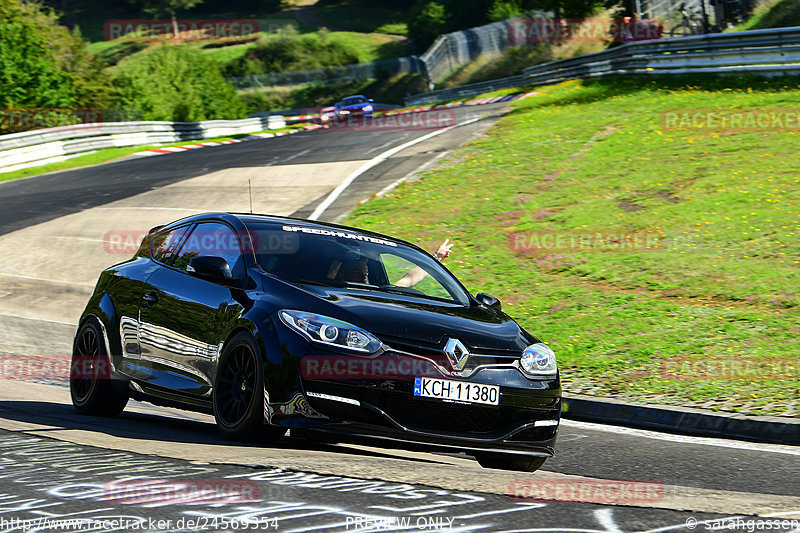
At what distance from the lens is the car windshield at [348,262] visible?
704cm

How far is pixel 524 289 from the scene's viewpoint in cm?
1386

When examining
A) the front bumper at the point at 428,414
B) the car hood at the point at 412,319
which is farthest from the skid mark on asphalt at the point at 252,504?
the car hood at the point at 412,319

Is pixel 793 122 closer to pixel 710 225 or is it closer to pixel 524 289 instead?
pixel 710 225

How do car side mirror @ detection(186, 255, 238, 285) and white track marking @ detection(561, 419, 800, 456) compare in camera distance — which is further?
white track marking @ detection(561, 419, 800, 456)

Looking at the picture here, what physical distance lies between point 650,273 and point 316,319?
29.1 feet

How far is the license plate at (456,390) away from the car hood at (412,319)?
9.5 inches

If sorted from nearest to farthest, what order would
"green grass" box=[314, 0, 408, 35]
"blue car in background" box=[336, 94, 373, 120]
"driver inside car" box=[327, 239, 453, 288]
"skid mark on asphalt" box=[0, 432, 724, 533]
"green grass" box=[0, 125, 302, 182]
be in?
1. "skid mark on asphalt" box=[0, 432, 724, 533]
2. "driver inside car" box=[327, 239, 453, 288]
3. "green grass" box=[0, 125, 302, 182]
4. "blue car in background" box=[336, 94, 373, 120]
5. "green grass" box=[314, 0, 408, 35]

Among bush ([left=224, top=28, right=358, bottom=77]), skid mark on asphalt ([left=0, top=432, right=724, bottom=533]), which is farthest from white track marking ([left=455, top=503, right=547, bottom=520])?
bush ([left=224, top=28, right=358, bottom=77])

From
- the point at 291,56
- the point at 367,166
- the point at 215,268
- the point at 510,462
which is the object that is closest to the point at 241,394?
the point at 215,268

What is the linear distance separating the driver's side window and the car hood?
830 mm

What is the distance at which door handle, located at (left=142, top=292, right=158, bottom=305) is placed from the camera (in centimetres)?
761

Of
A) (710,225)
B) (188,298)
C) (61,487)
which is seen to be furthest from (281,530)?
(710,225)

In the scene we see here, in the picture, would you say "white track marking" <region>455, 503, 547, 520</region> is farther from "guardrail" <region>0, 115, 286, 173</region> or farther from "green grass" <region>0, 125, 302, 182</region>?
"guardrail" <region>0, 115, 286, 173</region>

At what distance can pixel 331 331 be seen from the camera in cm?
611
